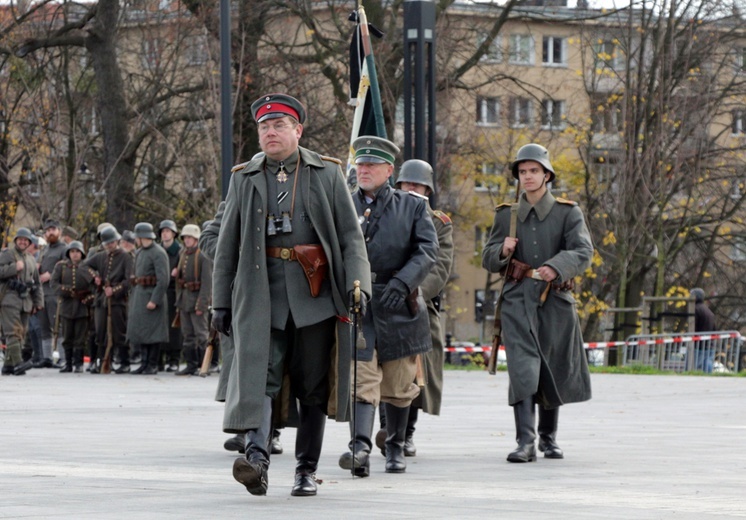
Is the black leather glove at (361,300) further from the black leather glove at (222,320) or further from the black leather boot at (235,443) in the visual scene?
the black leather boot at (235,443)

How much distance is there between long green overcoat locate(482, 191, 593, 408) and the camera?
432 inches

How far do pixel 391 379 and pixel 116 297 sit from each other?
13.9 metres

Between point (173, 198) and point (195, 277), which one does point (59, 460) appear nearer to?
point (195, 277)

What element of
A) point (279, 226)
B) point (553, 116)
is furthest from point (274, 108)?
point (553, 116)

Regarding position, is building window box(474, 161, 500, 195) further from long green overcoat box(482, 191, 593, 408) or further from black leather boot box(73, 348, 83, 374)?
long green overcoat box(482, 191, 593, 408)

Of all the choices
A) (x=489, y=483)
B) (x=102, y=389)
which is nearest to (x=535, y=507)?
(x=489, y=483)

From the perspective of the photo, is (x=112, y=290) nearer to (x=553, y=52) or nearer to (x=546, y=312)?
(x=546, y=312)

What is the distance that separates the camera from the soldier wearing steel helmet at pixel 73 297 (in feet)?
76.7

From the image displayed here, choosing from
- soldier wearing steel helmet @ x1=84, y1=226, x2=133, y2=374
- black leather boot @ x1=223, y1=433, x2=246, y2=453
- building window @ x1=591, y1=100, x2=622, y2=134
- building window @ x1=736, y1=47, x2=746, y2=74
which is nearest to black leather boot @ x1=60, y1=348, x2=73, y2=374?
soldier wearing steel helmet @ x1=84, y1=226, x2=133, y2=374

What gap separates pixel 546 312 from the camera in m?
11.1

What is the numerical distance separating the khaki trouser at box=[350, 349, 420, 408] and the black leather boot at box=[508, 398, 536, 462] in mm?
913

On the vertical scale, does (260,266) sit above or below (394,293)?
above

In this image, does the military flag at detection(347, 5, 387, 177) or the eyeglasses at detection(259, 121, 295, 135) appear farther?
the military flag at detection(347, 5, 387, 177)

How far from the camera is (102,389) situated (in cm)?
1927
